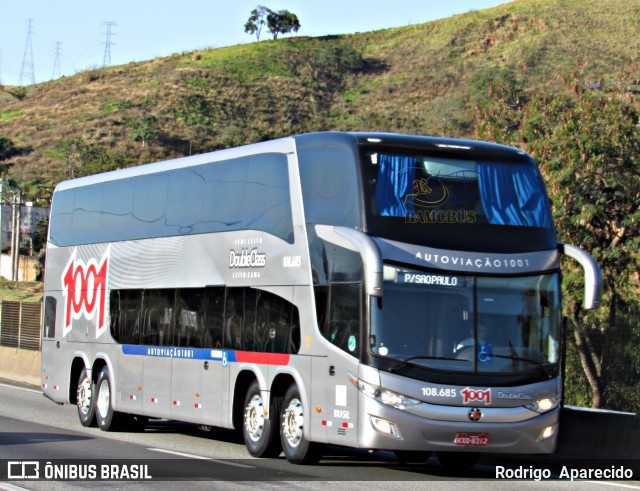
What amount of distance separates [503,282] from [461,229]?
808mm

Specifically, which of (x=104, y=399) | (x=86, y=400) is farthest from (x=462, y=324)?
(x=86, y=400)

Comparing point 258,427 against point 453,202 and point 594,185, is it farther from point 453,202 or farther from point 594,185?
point 594,185

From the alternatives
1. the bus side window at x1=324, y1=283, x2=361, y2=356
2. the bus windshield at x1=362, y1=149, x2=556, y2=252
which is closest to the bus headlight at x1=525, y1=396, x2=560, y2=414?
the bus windshield at x1=362, y1=149, x2=556, y2=252

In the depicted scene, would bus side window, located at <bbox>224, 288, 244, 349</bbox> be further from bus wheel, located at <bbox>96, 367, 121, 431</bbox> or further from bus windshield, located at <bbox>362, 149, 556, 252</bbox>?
bus wheel, located at <bbox>96, 367, 121, 431</bbox>

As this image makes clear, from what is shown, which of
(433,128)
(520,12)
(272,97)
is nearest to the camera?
(433,128)

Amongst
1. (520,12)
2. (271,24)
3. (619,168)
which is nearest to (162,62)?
(271,24)

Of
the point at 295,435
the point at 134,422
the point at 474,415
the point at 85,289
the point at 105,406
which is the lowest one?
the point at 134,422

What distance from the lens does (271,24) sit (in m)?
139

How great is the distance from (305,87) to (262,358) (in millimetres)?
102108

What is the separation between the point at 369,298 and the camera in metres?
13.8

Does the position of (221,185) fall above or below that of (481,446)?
above

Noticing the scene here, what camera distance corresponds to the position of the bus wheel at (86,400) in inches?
842

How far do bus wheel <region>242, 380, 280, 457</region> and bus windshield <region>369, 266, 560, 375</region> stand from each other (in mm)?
2854

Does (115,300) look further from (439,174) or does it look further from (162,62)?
(162,62)
